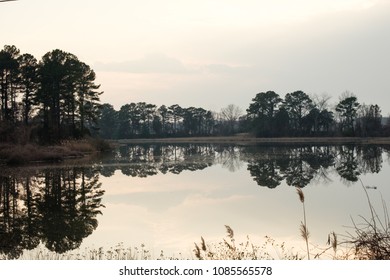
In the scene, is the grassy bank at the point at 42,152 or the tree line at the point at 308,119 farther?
the grassy bank at the point at 42,152

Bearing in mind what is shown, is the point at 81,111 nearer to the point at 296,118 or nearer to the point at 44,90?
the point at 44,90

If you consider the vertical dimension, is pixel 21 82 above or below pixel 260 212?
above

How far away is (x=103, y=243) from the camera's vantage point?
20.4ft

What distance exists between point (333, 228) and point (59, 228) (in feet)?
13.1

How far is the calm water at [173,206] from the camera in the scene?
6.48m

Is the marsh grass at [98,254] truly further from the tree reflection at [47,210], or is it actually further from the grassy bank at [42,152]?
the grassy bank at [42,152]

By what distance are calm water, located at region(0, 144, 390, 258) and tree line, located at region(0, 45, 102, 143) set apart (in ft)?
33.3

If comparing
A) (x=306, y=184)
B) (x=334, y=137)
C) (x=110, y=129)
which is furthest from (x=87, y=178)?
(x=110, y=129)

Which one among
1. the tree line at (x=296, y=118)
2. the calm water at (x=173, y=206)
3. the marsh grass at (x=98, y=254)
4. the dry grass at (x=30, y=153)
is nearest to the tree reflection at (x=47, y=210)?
the calm water at (x=173, y=206)

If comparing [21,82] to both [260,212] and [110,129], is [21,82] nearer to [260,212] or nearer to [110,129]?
[110,129]

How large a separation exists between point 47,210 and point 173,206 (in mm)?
2346

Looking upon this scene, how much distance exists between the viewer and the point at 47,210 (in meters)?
8.82
